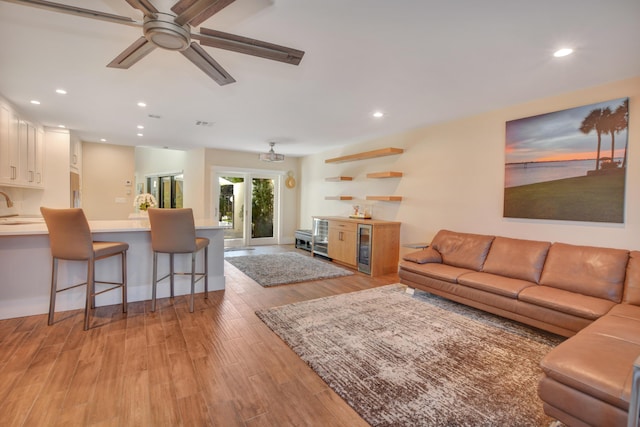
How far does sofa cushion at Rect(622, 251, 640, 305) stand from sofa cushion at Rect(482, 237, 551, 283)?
654mm

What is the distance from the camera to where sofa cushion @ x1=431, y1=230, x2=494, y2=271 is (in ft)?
12.3

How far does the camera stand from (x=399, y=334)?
2807 mm

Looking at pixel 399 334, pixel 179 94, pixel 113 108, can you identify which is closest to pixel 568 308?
pixel 399 334

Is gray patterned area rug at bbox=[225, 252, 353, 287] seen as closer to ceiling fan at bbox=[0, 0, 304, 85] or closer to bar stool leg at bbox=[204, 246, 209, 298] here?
bar stool leg at bbox=[204, 246, 209, 298]

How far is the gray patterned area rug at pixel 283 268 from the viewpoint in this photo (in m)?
4.62

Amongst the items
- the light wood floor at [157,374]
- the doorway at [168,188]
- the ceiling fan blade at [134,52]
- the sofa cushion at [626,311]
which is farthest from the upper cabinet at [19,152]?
the sofa cushion at [626,311]

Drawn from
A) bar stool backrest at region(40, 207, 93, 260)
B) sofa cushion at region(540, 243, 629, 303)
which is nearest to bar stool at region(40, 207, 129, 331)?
bar stool backrest at region(40, 207, 93, 260)

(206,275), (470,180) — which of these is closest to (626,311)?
(470,180)

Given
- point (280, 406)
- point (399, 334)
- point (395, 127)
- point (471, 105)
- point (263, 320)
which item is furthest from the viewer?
point (395, 127)

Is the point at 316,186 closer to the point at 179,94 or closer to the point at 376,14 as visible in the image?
the point at 179,94

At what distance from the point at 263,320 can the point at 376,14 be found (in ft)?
9.37

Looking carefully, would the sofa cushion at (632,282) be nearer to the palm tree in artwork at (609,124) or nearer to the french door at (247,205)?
the palm tree in artwork at (609,124)

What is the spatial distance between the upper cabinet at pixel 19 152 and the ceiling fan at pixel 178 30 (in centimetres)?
274

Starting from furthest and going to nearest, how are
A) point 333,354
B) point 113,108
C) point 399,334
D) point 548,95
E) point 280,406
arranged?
1. point 113,108
2. point 548,95
3. point 399,334
4. point 333,354
5. point 280,406
